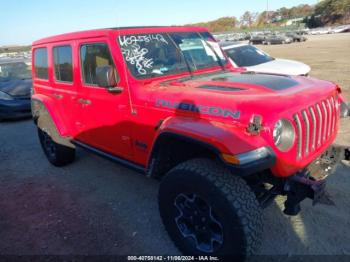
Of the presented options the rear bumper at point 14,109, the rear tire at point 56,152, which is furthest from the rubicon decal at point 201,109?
the rear bumper at point 14,109

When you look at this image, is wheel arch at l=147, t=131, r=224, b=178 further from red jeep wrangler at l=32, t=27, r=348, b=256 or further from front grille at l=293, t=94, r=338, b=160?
front grille at l=293, t=94, r=338, b=160

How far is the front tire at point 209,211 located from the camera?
7.69 ft

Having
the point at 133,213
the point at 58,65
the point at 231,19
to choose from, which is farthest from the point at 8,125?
the point at 231,19

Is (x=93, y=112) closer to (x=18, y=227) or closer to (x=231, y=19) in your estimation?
(x=18, y=227)

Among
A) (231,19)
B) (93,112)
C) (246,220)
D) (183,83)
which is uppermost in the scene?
(231,19)

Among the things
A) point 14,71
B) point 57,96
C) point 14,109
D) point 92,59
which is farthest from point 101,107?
point 14,71

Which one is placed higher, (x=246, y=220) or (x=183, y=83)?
(x=183, y=83)

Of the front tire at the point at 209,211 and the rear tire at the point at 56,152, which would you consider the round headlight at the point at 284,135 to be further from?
the rear tire at the point at 56,152

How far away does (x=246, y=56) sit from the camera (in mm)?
8602

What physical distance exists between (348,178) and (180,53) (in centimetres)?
259

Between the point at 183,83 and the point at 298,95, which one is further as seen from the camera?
the point at 183,83

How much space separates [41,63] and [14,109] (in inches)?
161

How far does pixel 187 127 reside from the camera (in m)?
2.55

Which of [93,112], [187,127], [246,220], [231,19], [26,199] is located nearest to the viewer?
[246,220]
